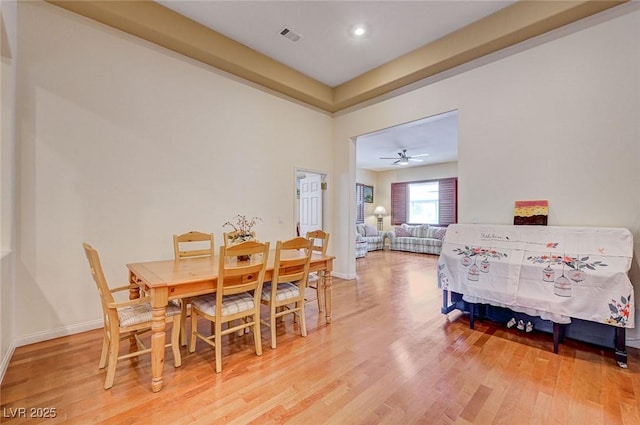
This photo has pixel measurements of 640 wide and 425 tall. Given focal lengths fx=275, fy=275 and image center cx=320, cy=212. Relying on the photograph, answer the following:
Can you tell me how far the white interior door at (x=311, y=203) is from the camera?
18.2 feet

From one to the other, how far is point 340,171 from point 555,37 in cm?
341

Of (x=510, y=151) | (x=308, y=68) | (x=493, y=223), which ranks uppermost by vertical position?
(x=308, y=68)

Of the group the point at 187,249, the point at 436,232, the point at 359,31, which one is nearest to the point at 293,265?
the point at 187,249

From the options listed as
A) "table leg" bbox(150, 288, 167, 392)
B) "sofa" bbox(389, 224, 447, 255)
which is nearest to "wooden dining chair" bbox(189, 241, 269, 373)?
"table leg" bbox(150, 288, 167, 392)

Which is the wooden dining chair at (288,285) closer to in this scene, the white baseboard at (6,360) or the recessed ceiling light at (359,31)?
the white baseboard at (6,360)

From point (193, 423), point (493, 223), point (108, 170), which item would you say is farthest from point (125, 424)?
point (493, 223)

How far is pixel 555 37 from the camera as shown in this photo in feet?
9.82

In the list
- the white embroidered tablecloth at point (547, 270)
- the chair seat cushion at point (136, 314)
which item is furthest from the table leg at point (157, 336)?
the white embroidered tablecloth at point (547, 270)

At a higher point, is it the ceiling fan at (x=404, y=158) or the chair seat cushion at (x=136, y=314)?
the ceiling fan at (x=404, y=158)

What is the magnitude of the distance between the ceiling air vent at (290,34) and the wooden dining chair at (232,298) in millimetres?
2849

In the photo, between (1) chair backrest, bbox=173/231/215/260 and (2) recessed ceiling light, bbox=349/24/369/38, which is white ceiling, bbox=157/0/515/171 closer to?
(2) recessed ceiling light, bbox=349/24/369/38

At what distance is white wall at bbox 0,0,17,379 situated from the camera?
7.23 feet

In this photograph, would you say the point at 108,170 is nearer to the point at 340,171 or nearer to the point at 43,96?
the point at 43,96

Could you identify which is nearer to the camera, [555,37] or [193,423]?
[193,423]
